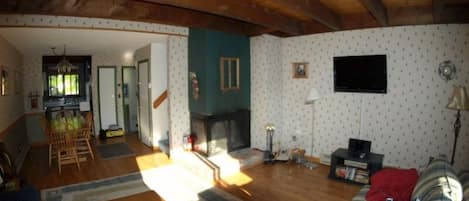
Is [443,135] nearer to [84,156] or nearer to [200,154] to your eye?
[200,154]

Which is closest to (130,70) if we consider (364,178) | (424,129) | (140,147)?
(140,147)

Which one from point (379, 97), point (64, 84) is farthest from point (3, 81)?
point (379, 97)

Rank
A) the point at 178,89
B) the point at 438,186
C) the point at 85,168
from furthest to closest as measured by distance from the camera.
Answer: the point at 178,89
the point at 85,168
the point at 438,186

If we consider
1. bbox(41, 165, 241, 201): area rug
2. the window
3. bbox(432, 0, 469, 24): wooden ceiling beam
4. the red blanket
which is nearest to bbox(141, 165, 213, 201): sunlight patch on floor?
bbox(41, 165, 241, 201): area rug

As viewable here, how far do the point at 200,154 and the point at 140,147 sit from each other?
1768mm

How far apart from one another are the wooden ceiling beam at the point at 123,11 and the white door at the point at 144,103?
1984mm

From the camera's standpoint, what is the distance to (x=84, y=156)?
5219 millimetres

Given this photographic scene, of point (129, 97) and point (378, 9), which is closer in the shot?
point (378, 9)

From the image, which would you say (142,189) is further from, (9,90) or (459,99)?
(459,99)

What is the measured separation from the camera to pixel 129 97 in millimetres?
7395

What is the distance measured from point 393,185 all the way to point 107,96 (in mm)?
6634

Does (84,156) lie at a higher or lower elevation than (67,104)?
lower

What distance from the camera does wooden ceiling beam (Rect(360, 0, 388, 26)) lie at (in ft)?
9.64

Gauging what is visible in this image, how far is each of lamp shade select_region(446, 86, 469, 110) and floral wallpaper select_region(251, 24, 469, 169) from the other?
358 millimetres
